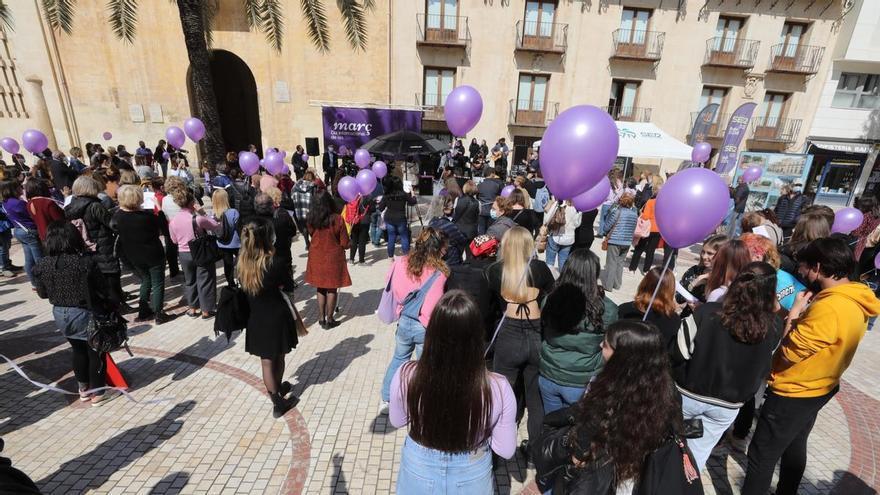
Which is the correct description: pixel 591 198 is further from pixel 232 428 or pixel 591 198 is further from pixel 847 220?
pixel 232 428

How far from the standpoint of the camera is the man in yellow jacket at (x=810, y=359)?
236 centimetres

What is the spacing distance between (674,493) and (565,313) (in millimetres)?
1239

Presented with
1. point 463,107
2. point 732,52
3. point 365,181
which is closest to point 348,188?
point 365,181

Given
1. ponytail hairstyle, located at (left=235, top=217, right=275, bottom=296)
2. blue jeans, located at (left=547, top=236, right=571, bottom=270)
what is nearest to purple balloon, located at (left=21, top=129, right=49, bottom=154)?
ponytail hairstyle, located at (left=235, top=217, right=275, bottom=296)

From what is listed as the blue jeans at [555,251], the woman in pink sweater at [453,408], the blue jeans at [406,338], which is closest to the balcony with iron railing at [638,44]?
the blue jeans at [555,251]

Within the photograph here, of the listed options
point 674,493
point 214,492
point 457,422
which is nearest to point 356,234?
point 214,492

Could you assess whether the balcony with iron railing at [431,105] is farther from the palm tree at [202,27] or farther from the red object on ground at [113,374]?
the red object on ground at [113,374]

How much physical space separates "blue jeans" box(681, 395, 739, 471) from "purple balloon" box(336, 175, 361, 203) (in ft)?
18.8

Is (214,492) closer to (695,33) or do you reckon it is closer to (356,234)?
(356,234)

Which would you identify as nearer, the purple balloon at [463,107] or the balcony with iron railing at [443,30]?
the purple balloon at [463,107]

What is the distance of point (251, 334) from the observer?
3.42 meters

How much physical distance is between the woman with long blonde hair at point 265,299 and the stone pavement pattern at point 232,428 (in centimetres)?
61

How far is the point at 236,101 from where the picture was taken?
19672 mm

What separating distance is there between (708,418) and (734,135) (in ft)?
40.5
